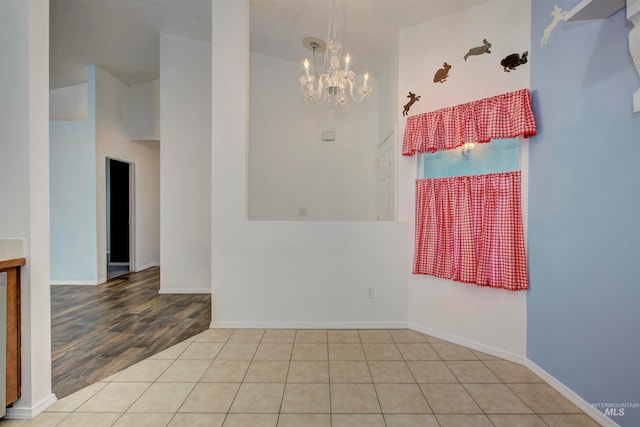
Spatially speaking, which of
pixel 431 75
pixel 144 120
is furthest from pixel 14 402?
pixel 144 120

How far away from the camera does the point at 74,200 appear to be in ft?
14.6

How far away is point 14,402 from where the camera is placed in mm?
1667

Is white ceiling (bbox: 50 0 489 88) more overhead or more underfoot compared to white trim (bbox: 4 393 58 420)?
more overhead

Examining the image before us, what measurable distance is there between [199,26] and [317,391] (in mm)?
4496

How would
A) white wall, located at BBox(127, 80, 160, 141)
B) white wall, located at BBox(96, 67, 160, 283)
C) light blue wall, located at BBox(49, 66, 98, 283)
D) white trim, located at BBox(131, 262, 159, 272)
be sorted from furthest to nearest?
white trim, located at BBox(131, 262, 159, 272) < white wall, located at BBox(127, 80, 160, 141) < white wall, located at BBox(96, 67, 160, 283) < light blue wall, located at BBox(49, 66, 98, 283)

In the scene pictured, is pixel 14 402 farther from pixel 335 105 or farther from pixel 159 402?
pixel 335 105

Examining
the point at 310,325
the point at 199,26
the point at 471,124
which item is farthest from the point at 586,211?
the point at 199,26

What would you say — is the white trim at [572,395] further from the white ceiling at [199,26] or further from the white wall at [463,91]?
the white ceiling at [199,26]

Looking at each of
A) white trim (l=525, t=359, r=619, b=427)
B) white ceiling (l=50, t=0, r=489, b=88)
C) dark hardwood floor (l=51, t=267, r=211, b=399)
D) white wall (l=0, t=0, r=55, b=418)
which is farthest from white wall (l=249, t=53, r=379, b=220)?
white wall (l=0, t=0, r=55, b=418)

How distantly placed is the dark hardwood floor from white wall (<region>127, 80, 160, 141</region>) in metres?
2.69

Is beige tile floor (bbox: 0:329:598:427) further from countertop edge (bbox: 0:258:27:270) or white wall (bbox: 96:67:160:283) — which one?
white wall (bbox: 96:67:160:283)

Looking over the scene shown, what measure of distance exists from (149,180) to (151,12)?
3193 millimetres

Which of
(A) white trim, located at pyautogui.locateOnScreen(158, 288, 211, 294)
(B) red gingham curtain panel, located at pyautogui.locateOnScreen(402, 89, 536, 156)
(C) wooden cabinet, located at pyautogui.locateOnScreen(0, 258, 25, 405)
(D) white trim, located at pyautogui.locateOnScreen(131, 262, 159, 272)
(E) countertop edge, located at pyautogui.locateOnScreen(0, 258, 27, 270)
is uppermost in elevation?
(B) red gingham curtain panel, located at pyautogui.locateOnScreen(402, 89, 536, 156)

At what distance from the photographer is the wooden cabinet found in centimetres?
160
